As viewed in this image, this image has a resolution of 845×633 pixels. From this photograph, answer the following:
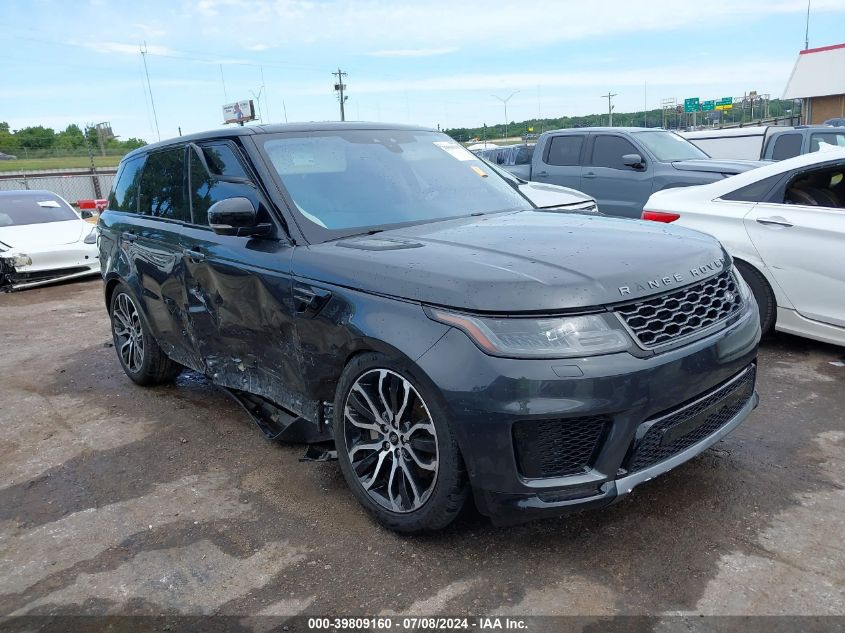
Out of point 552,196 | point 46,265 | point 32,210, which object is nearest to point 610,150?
point 552,196

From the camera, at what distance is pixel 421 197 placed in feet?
12.6

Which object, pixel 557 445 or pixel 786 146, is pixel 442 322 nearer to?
pixel 557 445

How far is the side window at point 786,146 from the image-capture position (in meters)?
11.9

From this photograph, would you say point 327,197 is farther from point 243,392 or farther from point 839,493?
point 839,493

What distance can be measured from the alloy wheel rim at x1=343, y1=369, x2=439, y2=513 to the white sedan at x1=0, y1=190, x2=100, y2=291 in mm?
8836

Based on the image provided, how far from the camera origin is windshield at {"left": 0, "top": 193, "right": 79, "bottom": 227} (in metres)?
10.8

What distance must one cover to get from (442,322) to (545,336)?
39 cm

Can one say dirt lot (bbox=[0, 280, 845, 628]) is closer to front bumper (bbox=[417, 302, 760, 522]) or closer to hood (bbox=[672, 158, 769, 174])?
front bumper (bbox=[417, 302, 760, 522])

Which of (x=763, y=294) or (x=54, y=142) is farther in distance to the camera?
(x=54, y=142)

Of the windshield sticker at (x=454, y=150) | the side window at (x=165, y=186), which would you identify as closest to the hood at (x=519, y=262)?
the windshield sticker at (x=454, y=150)

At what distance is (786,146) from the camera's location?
12.0m

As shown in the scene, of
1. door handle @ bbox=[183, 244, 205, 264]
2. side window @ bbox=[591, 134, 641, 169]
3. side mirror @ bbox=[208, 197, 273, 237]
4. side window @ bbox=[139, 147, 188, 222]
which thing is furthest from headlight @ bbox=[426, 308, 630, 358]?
side window @ bbox=[591, 134, 641, 169]

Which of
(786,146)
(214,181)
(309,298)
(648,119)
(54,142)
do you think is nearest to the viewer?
(309,298)

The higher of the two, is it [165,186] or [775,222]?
[165,186]
